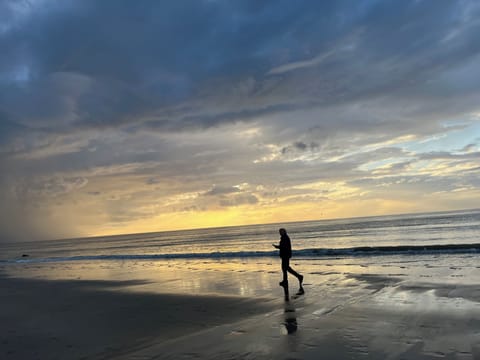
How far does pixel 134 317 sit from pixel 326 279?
8017mm

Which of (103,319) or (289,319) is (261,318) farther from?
(103,319)

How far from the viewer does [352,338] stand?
7250mm

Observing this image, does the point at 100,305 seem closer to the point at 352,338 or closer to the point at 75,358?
the point at 75,358

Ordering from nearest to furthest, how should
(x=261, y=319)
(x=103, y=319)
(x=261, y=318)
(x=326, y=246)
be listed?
(x=261, y=319) → (x=261, y=318) → (x=103, y=319) → (x=326, y=246)

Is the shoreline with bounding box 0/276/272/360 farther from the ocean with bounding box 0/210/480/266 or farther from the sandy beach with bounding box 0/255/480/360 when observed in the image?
the ocean with bounding box 0/210/480/266

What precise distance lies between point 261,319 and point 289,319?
0.70 meters

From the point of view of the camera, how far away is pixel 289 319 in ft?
29.9

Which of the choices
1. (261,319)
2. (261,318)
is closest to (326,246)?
(261,318)

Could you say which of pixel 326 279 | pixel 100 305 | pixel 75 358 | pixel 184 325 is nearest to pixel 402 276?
pixel 326 279

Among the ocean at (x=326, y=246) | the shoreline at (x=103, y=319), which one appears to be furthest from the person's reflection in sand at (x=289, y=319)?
the ocean at (x=326, y=246)

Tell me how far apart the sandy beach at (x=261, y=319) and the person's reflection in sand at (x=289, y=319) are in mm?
28

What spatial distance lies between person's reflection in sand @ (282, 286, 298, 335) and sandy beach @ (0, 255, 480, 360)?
0.03 m

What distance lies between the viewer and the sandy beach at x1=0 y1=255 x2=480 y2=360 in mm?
6867

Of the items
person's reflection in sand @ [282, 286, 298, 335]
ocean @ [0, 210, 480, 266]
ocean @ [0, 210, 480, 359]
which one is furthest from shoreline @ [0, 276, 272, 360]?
ocean @ [0, 210, 480, 266]
